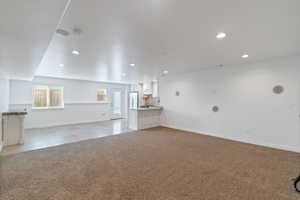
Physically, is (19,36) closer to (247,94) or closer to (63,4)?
(63,4)

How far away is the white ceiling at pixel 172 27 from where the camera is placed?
65.3 inches

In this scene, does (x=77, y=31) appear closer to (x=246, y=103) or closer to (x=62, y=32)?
(x=62, y=32)

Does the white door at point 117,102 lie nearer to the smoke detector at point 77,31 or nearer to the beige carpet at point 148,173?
the beige carpet at point 148,173

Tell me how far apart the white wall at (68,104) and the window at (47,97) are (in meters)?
0.23

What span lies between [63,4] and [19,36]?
1.30 metres

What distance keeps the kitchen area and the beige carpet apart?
7.99 feet

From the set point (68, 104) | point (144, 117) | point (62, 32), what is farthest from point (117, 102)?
point (62, 32)

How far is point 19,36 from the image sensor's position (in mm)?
1993

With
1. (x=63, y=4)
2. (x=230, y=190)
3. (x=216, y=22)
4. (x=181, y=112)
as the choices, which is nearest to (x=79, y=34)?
(x=63, y=4)

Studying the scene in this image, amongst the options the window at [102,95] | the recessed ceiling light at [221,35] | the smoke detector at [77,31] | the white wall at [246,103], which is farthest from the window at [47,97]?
the recessed ceiling light at [221,35]

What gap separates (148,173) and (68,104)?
6515 mm

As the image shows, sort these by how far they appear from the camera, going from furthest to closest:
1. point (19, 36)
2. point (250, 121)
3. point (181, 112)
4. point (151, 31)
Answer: point (181, 112) → point (250, 121) → point (151, 31) → point (19, 36)

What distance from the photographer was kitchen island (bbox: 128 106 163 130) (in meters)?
6.06

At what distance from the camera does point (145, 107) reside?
7094mm
